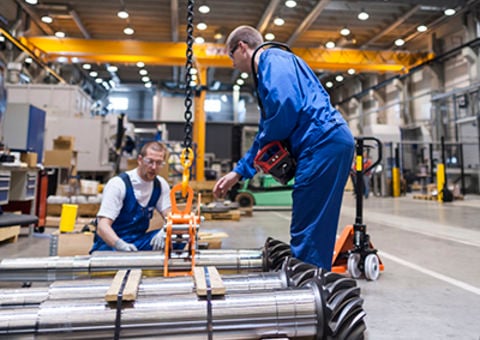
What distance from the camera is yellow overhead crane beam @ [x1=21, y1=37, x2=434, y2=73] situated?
37.2 ft

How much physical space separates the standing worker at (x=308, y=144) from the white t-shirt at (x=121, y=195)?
125cm

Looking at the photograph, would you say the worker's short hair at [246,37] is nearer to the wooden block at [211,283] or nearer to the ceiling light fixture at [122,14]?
the wooden block at [211,283]

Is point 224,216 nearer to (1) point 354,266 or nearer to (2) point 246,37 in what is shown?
(1) point 354,266

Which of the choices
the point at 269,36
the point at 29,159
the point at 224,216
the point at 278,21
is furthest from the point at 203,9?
the point at 29,159

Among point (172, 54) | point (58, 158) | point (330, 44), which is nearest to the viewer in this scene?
point (58, 158)

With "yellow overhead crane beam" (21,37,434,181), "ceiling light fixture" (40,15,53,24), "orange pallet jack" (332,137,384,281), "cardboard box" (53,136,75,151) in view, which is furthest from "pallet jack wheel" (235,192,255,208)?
"ceiling light fixture" (40,15,53,24)

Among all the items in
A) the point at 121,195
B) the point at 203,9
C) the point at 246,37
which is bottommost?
the point at 121,195

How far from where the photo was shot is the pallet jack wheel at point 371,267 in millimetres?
2465

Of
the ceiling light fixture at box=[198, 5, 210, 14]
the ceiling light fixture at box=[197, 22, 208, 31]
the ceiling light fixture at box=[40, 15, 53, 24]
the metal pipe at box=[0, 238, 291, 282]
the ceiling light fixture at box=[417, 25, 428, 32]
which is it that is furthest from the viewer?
the ceiling light fixture at box=[417, 25, 428, 32]

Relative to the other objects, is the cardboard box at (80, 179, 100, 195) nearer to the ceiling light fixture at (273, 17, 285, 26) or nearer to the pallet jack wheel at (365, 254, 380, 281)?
the pallet jack wheel at (365, 254, 380, 281)

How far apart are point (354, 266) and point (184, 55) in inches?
442

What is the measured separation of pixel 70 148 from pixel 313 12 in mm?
8776

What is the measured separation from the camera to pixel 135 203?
98.0 inches

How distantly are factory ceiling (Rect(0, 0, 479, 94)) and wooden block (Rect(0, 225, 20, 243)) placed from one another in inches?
339
